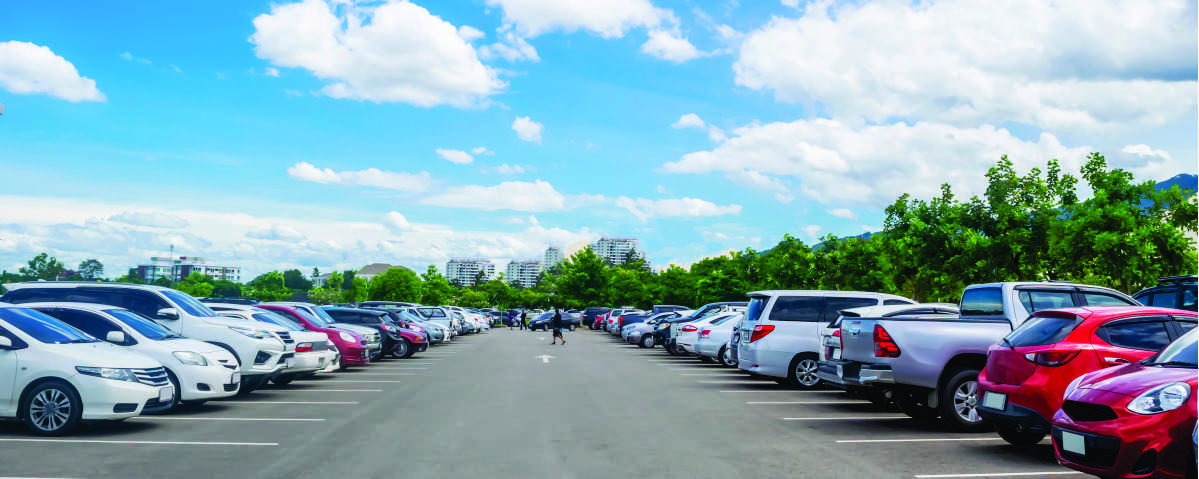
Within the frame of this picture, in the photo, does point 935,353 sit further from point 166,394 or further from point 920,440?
point 166,394

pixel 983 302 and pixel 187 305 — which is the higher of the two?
pixel 983 302

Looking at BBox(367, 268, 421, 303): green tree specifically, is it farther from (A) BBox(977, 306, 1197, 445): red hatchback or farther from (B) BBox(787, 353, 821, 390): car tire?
(A) BBox(977, 306, 1197, 445): red hatchback

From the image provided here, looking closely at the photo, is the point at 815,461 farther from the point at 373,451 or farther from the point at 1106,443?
the point at 373,451

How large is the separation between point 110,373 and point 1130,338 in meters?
10.3

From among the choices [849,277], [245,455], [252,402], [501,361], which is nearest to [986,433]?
[245,455]

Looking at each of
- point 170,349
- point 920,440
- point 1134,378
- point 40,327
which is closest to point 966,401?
point 920,440

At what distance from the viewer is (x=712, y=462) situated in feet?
27.0

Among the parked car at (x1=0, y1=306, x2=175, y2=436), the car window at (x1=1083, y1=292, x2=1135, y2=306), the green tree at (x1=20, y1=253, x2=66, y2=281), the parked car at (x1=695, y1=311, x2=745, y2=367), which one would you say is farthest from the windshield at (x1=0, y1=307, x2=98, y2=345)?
the green tree at (x1=20, y1=253, x2=66, y2=281)

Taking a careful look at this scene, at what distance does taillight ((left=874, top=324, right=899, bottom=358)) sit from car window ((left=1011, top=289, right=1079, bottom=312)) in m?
2.02

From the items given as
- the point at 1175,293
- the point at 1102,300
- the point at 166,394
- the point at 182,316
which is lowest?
the point at 166,394

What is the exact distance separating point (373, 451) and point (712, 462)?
3.27 m

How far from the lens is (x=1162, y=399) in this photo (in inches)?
242

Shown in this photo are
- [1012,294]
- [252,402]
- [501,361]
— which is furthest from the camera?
[501,361]

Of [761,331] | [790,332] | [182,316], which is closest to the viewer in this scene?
[182,316]
